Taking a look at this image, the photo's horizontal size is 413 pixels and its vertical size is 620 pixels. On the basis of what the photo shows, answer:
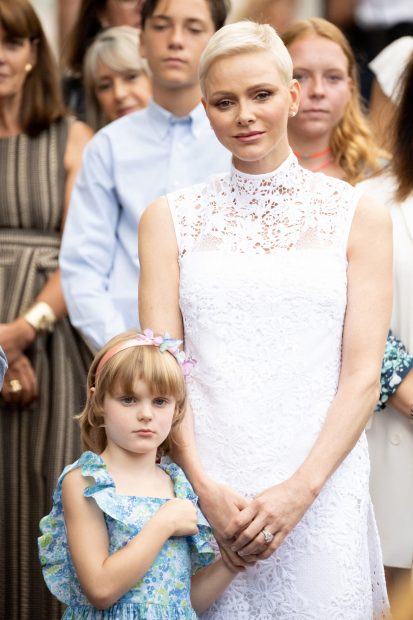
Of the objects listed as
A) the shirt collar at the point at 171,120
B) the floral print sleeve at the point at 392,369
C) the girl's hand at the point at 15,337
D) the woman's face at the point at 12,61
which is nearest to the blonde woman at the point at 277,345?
the floral print sleeve at the point at 392,369

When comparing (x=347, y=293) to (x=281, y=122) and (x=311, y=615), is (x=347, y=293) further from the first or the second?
(x=311, y=615)

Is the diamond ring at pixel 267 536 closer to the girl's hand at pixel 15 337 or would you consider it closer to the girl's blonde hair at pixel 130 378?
the girl's blonde hair at pixel 130 378

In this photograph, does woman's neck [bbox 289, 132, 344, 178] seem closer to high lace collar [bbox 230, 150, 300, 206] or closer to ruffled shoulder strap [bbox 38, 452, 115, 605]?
high lace collar [bbox 230, 150, 300, 206]

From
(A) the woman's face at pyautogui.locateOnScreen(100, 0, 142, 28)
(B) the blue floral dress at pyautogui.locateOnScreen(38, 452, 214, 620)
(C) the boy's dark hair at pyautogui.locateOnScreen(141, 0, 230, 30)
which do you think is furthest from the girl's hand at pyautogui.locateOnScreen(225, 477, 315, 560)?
(A) the woman's face at pyautogui.locateOnScreen(100, 0, 142, 28)

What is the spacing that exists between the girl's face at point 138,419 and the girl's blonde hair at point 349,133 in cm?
165

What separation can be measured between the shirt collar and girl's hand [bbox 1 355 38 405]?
3.14 ft

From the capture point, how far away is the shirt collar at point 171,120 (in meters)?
4.76

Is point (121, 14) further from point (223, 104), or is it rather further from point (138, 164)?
point (223, 104)

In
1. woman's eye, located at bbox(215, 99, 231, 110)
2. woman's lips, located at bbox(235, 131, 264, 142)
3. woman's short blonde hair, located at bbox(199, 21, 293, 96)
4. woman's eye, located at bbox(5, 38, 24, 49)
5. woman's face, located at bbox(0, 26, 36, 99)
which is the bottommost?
woman's face, located at bbox(0, 26, 36, 99)

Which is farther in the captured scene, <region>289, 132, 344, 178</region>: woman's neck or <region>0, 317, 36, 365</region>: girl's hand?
<region>289, 132, 344, 178</region>: woman's neck

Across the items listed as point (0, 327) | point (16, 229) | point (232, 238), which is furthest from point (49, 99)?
point (232, 238)

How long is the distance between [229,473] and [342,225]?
738 mm

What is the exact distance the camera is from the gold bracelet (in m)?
4.83

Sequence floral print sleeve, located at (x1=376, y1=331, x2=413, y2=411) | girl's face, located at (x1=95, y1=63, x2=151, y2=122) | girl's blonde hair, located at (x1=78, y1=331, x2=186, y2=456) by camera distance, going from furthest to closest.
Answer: girl's face, located at (x1=95, y1=63, x2=151, y2=122)
floral print sleeve, located at (x1=376, y1=331, x2=413, y2=411)
girl's blonde hair, located at (x1=78, y1=331, x2=186, y2=456)
